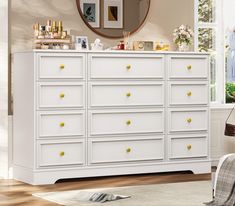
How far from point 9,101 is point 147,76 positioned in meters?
1.32

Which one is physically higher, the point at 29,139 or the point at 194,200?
the point at 29,139

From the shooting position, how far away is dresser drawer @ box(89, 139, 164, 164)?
6621mm

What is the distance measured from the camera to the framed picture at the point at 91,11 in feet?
23.3

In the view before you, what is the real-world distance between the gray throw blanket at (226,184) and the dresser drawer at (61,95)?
1844 mm

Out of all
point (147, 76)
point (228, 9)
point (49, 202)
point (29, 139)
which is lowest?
point (49, 202)

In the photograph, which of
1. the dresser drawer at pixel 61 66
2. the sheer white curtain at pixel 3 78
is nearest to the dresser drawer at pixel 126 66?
the dresser drawer at pixel 61 66

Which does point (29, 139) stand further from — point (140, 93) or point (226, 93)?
point (226, 93)

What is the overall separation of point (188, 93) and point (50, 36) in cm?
143

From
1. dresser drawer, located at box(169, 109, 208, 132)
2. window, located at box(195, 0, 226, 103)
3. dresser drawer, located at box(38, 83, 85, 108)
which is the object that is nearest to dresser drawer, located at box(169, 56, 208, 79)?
dresser drawer, located at box(169, 109, 208, 132)

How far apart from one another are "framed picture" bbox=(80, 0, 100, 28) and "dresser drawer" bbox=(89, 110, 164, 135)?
40.0 inches

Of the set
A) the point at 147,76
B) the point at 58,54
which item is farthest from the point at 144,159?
the point at 58,54

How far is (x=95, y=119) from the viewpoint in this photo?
6609mm

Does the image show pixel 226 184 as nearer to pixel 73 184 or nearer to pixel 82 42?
pixel 73 184

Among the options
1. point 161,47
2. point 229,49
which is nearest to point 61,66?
point 161,47
